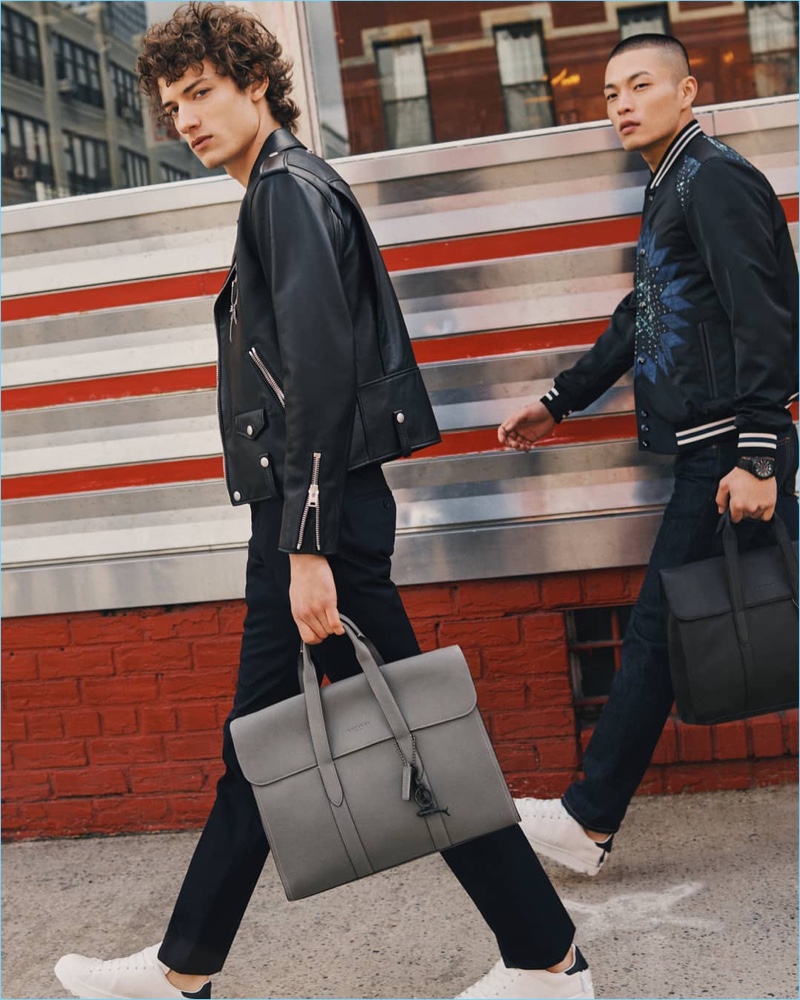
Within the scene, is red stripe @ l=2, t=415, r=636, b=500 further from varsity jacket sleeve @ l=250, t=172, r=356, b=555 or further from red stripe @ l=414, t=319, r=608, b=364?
varsity jacket sleeve @ l=250, t=172, r=356, b=555

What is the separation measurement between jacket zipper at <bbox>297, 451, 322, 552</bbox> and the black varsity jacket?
3.51 feet

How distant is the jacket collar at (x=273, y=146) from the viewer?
7.98ft

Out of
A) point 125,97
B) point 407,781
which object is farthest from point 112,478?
point 407,781

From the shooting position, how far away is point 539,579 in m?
3.72

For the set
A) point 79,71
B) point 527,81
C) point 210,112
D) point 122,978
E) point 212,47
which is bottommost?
point 122,978

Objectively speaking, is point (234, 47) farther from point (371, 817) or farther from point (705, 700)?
point (705, 700)

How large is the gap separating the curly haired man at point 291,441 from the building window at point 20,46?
1.57 meters

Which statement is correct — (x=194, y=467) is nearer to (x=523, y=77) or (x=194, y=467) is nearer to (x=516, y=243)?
(x=516, y=243)

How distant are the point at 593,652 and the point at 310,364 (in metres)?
2.04

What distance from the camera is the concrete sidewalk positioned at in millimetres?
2789

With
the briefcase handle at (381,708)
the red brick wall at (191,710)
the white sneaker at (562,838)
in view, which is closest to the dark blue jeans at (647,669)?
the white sneaker at (562,838)

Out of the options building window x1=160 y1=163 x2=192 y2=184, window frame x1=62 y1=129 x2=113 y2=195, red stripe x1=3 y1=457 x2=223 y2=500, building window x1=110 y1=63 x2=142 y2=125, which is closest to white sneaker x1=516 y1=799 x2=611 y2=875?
red stripe x1=3 y1=457 x2=223 y2=500

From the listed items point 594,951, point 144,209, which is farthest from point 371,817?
point 144,209

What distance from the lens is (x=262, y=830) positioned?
256 centimetres
